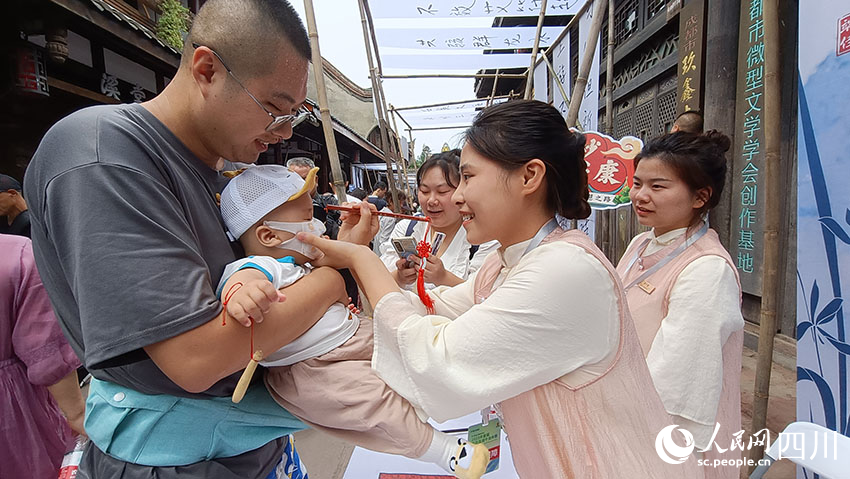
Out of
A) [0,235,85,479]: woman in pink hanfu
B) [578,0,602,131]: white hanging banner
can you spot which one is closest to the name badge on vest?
[578,0,602,131]: white hanging banner

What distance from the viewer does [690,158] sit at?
7.50ft

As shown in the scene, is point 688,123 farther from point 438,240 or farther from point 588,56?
point 438,240

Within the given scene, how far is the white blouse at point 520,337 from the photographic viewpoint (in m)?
1.24

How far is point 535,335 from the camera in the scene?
124 cm

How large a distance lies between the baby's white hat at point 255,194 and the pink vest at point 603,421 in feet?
3.34

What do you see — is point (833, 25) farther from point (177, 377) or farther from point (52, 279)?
point (52, 279)

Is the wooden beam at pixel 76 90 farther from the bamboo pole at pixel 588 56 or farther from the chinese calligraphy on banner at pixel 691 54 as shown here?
the chinese calligraphy on banner at pixel 691 54

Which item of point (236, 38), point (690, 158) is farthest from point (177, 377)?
point (690, 158)

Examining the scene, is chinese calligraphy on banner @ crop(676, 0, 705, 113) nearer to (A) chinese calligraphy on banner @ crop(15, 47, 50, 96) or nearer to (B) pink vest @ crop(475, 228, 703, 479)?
(B) pink vest @ crop(475, 228, 703, 479)

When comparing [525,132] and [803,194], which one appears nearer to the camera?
[525,132]

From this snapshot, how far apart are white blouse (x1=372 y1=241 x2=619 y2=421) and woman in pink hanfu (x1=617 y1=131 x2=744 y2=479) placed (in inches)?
34.3

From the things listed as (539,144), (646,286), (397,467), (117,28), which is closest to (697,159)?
(646,286)

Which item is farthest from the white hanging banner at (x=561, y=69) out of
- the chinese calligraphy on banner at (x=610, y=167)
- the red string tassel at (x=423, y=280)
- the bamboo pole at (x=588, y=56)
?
the red string tassel at (x=423, y=280)

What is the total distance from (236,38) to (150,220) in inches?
25.4
